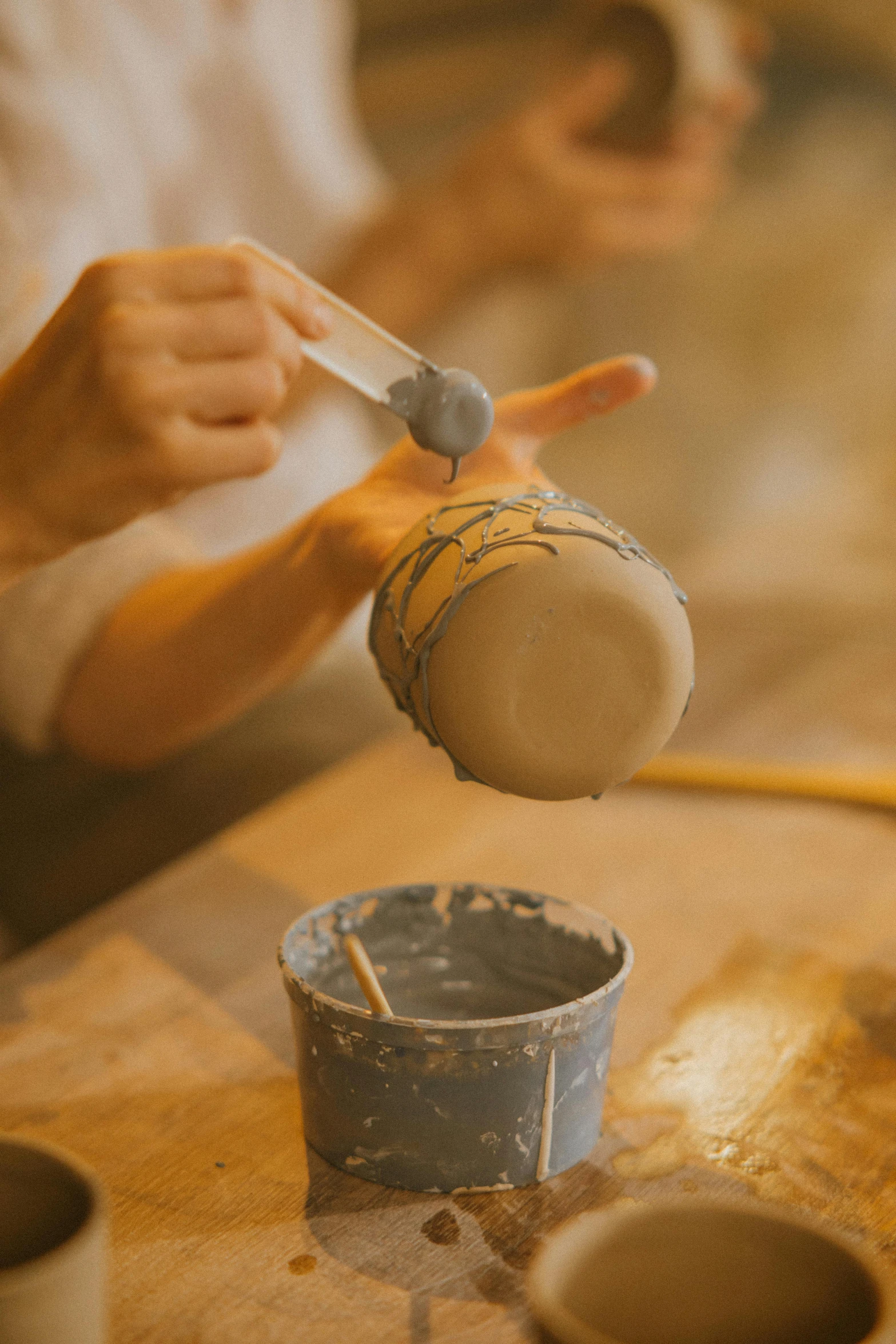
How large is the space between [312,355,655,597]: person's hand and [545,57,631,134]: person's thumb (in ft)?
2.78

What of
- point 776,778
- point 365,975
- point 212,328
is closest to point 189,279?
point 212,328

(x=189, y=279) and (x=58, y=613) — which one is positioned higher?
(x=189, y=279)

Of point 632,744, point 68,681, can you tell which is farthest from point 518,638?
point 68,681

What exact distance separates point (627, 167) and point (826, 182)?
2687mm

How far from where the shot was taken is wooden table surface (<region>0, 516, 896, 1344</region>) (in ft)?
1.94

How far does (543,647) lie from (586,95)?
120cm

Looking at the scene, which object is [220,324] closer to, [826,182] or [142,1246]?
[142,1246]

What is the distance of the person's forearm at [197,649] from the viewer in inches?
40.3

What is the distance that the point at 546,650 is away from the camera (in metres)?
0.64

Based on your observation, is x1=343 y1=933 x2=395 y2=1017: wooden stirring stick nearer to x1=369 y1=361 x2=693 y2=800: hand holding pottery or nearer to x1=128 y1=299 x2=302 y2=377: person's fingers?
x1=369 y1=361 x2=693 y2=800: hand holding pottery

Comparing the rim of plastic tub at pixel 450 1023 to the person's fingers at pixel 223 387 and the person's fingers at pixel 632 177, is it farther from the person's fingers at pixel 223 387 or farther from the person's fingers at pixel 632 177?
the person's fingers at pixel 632 177

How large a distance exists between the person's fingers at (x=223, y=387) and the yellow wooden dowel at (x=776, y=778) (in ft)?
1.96

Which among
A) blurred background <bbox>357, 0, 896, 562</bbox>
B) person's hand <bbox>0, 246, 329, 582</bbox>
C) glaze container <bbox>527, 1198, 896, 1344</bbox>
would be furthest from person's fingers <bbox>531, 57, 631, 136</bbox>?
glaze container <bbox>527, 1198, 896, 1344</bbox>

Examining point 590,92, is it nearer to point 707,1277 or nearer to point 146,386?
point 146,386
